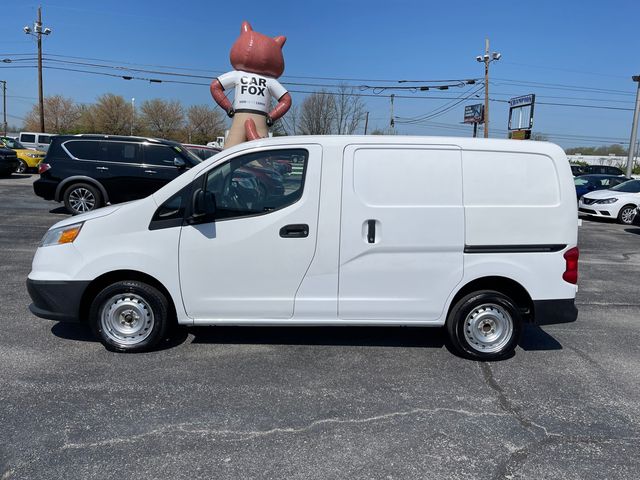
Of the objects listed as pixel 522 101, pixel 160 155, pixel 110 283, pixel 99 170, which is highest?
pixel 522 101

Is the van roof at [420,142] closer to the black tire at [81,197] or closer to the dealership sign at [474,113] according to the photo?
the black tire at [81,197]

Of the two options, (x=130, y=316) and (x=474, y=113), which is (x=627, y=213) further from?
(x=474, y=113)

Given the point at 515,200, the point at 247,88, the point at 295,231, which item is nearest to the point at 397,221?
the point at 295,231

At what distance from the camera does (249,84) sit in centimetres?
1189

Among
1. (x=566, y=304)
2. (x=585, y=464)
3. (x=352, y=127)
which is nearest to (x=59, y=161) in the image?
(x=566, y=304)

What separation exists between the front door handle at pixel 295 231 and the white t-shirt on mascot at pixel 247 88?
332 inches

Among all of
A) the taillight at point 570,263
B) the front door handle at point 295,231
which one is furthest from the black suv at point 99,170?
the taillight at point 570,263

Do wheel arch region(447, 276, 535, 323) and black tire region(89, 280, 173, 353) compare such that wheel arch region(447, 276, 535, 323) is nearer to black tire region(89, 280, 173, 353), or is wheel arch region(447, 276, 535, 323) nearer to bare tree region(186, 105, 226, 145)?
black tire region(89, 280, 173, 353)

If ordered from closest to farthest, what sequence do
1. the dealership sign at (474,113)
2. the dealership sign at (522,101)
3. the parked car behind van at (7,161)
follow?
the parked car behind van at (7,161) → the dealership sign at (522,101) → the dealership sign at (474,113)

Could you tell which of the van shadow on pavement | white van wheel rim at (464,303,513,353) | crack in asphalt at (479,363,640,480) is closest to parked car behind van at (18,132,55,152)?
the van shadow on pavement

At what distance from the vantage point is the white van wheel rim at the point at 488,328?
4.40 metres

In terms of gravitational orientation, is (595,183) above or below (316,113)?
below

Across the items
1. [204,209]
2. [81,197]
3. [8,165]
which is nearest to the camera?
[204,209]

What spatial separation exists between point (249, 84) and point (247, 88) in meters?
0.11
